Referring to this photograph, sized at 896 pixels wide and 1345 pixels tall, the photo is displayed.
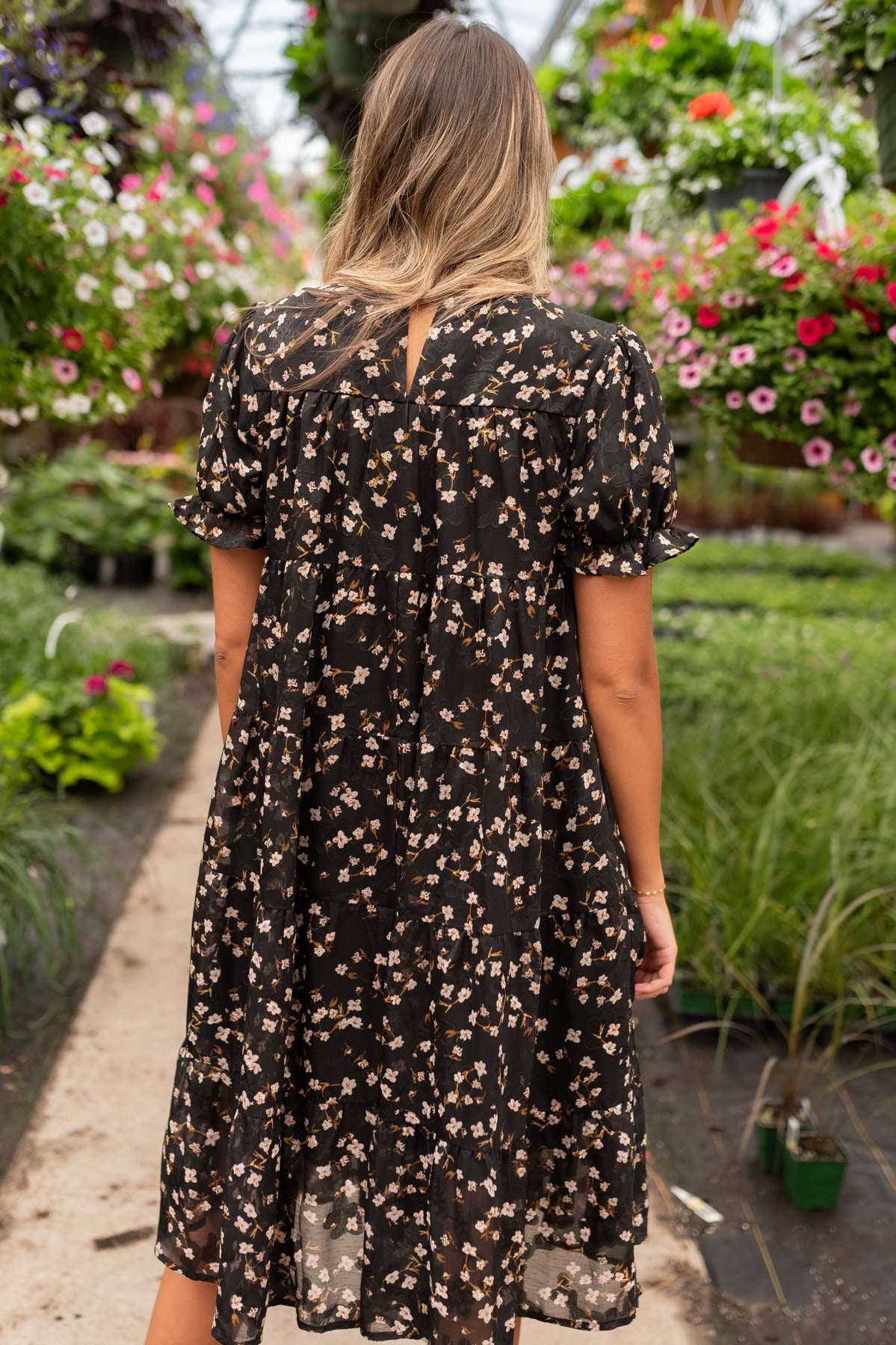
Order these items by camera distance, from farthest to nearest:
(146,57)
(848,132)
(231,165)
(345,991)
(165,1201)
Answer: (231,165)
(146,57)
(848,132)
(165,1201)
(345,991)

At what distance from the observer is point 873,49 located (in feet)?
6.95

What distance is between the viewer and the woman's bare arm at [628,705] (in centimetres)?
124

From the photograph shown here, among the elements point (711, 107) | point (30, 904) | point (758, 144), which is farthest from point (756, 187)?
point (30, 904)

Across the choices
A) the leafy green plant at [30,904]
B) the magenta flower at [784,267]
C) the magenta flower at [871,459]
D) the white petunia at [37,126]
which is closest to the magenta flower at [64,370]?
the white petunia at [37,126]

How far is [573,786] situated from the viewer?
1283 mm

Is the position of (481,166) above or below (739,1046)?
above

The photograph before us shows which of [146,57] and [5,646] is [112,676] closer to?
[5,646]

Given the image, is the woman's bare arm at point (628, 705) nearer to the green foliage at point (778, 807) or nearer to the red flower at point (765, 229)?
the green foliage at point (778, 807)

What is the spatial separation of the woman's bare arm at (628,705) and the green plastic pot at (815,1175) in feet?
3.10

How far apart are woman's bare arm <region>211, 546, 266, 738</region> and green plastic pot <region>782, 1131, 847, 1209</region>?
4.64 ft

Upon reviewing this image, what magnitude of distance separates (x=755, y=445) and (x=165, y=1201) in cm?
195

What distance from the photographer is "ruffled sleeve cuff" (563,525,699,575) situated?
121 centimetres

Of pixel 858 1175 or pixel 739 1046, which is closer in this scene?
pixel 858 1175

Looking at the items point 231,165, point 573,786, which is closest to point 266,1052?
point 573,786
